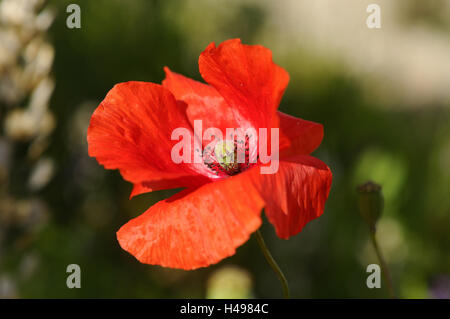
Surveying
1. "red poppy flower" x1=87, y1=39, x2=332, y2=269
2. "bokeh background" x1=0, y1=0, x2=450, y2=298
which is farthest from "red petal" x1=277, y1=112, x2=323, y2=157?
"bokeh background" x1=0, y1=0, x2=450, y2=298

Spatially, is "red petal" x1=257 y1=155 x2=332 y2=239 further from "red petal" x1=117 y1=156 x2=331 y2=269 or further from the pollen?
the pollen

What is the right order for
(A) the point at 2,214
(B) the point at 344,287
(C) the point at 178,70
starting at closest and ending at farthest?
(A) the point at 2,214 → (B) the point at 344,287 → (C) the point at 178,70

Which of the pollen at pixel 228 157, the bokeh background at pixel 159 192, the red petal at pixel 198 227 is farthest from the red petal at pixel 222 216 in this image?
the bokeh background at pixel 159 192

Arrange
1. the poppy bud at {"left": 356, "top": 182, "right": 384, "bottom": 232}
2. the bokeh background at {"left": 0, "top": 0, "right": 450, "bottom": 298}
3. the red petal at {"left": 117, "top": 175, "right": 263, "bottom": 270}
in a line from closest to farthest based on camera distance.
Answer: the red petal at {"left": 117, "top": 175, "right": 263, "bottom": 270} < the poppy bud at {"left": 356, "top": 182, "right": 384, "bottom": 232} < the bokeh background at {"left": 0, "top": 0, "right": 450, "bottom": 298}

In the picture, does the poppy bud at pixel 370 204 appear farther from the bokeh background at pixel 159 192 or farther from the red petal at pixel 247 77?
the bokeh background at pixel 159 192

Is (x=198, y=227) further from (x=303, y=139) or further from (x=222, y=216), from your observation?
(x=303, y=139)
